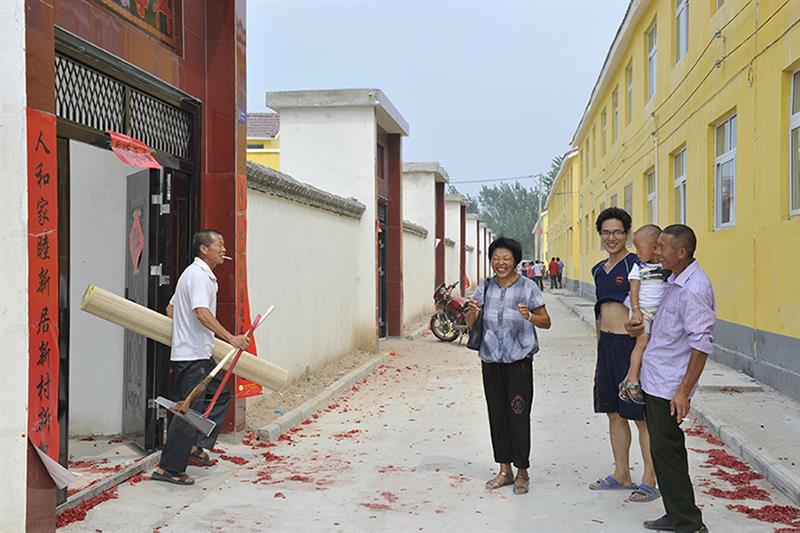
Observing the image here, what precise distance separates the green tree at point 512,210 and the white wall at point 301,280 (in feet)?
282

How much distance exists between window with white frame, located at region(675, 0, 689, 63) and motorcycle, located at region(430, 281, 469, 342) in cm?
607

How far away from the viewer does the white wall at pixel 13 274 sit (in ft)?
13.0

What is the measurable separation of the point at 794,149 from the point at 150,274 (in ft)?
22.6

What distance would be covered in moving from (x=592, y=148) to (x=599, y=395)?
25072mm

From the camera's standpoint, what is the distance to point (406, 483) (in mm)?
6078

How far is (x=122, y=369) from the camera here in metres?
7.18

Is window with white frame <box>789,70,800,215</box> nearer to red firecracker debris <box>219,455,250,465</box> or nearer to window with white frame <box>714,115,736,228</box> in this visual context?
window with white frame <box>714,115,736,228</box>

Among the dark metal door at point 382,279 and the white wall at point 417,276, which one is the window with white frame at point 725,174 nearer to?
the dark metal door at point 382,279

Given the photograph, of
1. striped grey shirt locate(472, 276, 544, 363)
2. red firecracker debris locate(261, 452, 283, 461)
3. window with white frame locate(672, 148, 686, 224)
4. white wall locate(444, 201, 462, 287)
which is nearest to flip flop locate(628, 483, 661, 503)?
striped grey shirt locate(472, 276, 544, 363)

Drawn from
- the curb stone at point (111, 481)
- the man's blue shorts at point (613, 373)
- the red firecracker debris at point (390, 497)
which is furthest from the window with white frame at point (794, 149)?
the curb stone at point (111, 481)

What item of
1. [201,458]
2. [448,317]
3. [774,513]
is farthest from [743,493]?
[448,317]

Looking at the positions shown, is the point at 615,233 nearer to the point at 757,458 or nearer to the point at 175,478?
the point at 757,458

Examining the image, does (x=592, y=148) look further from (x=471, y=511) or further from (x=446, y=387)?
(x=471, y=511)

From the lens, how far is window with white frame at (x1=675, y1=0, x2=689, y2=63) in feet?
47.6
